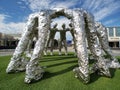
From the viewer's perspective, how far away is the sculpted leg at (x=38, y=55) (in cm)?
685

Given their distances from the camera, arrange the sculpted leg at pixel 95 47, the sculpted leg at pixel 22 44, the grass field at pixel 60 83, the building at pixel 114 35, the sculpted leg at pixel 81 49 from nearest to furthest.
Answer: the grass field at pixel 60 83
the sculpted leg at pixel 81 49
the sculpted leg at pixel 95 47
the sculpted leg at pixel 22 44
the building at pixel 114 35

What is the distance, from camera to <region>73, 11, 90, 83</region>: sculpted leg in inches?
263

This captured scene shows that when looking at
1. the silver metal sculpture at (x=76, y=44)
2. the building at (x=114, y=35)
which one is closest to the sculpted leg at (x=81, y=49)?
the silver metal sculpture at (x=76, y=44)

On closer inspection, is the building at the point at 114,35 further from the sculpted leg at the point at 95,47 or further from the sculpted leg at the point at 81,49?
the sculpted leg at the point at 81,49

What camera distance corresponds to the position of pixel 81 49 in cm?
694

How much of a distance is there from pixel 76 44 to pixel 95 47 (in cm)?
115

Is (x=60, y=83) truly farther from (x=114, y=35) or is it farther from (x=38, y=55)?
(x=114, y=35)

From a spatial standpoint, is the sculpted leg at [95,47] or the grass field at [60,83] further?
the sculpted leg at [95,47]

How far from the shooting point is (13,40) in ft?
211

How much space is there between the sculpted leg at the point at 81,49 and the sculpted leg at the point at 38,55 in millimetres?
1407

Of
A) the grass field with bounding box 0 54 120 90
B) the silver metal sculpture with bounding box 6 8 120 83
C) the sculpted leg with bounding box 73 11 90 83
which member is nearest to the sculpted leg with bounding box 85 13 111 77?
the silver metal sculpture with bounding box 6 8 120 83

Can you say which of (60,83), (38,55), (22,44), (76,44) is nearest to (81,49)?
(76,44)

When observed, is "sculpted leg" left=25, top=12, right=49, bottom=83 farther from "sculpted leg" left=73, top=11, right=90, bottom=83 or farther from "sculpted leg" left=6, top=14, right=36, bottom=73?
"sculpted leg" left=73, top=11, right=90, bottom=83

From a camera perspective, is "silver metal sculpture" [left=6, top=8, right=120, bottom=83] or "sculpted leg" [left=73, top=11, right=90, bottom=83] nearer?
"sculpted leg" [left=73, top=11, right=90, bottom=83]
